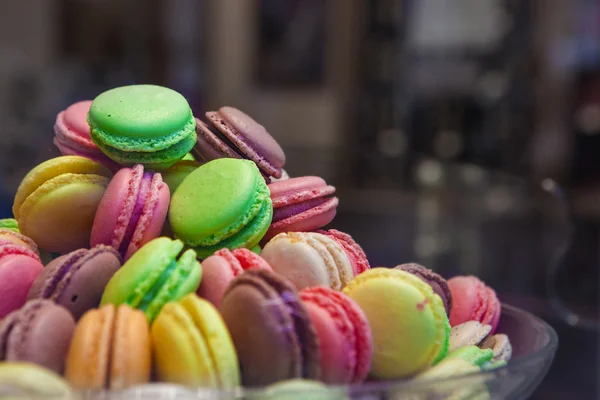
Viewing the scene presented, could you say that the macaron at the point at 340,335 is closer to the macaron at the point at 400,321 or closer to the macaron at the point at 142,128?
the macaron at the point at 400,321

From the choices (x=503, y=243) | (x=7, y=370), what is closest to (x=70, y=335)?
(x=7, y=370)

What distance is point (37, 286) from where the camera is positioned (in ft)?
1.73

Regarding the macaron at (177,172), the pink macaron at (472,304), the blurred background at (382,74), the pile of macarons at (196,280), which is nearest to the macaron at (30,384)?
the pile of macarons at (196,280)

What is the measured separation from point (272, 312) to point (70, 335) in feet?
0.43

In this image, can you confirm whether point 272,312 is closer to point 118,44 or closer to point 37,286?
point 37,286

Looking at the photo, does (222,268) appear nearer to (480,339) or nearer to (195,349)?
(195,349)

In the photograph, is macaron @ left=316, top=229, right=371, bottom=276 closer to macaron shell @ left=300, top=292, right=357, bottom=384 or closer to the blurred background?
macaron shell @ left=300, top=292, right=357, bottom=384

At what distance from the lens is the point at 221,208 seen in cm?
59

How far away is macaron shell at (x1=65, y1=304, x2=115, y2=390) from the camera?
419mm

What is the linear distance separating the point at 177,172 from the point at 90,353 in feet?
0.81

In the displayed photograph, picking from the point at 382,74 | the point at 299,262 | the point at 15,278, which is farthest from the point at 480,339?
the point at 382,74

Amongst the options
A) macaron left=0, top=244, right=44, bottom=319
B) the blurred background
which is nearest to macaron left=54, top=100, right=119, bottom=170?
macaron left=0, top=244, right=44, bottom=319

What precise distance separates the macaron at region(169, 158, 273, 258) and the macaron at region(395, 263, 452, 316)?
0.42 feet

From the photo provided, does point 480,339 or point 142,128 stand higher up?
point 142,128
